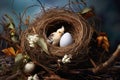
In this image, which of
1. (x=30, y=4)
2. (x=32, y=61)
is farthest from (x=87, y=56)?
(x=30, y=4)

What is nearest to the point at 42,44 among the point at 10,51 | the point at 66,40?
the point at 66,40

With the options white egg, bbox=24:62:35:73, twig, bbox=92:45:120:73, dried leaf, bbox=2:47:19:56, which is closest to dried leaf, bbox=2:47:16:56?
dried leaf, bbox=2:47:19:56

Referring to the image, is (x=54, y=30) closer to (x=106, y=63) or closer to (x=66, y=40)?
(x=66, y=40)

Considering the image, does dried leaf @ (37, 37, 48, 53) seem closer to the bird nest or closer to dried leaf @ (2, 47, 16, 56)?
the bird nest

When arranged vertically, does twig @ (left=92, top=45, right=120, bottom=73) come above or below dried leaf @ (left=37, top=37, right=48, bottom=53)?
below

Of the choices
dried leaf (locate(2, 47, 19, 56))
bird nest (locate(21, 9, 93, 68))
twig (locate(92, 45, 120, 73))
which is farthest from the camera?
dried leaf (locate(2, 47, 19, 56))

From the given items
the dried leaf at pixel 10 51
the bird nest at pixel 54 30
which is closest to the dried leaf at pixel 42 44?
the bird nest at pixel 54 30

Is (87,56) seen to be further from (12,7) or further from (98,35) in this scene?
(12,7)

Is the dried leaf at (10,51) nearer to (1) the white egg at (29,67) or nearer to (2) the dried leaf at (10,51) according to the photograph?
(2) the dried leaf at (10,51)
